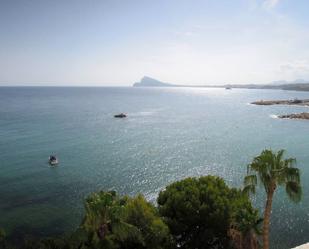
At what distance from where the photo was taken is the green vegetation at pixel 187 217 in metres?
24.4

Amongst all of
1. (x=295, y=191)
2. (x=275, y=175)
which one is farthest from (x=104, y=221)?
(x=295, y=191)

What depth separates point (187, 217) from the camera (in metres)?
32.3

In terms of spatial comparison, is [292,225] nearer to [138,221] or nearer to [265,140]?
[138,221]

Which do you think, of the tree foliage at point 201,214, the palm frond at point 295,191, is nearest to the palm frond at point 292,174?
the palm frond at point 295,191

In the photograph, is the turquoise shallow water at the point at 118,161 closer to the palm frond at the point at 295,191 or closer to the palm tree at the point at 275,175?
the palm frond at the point at 295,191

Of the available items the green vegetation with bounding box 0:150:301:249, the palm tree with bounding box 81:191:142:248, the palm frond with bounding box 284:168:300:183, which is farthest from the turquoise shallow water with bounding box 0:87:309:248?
the palm tree with bounding box 81:191:142:248

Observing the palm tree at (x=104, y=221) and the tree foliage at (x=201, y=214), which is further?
the tree foliage at (x=201, y=214)

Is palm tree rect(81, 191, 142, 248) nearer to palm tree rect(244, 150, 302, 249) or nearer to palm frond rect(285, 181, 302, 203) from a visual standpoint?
palm tree rect(244, 150, 302, 249)

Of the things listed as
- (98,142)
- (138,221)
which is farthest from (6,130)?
(138,221)

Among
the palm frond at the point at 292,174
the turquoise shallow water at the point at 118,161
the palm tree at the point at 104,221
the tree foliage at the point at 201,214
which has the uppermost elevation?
the palm frond at the point at 292,174

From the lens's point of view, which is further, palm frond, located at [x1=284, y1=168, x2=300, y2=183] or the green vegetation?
the green vegetation

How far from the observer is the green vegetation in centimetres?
2441

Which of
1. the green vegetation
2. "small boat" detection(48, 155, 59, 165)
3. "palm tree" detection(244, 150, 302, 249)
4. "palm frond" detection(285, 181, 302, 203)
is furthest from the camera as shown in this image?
"small boat" detection(48, 155, 59, 165)

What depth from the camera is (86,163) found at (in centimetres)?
7462
